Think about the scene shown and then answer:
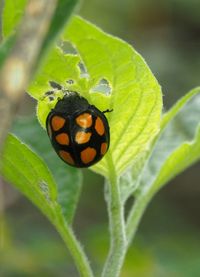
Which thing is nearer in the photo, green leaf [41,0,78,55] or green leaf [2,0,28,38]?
green leaf [41,0,78,55]

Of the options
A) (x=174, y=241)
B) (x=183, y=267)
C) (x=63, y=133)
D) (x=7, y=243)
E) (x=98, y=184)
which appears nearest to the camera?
(x=63, y=133)

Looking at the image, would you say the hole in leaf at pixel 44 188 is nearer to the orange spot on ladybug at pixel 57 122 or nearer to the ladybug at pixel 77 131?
the ladybug at pixel 77 131

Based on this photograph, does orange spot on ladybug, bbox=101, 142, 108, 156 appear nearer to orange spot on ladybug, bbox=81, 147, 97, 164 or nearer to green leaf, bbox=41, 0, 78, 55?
orange spot on ladybug, bbox=81, 147, 97, 164

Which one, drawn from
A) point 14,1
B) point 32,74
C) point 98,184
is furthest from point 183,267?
point 32,74

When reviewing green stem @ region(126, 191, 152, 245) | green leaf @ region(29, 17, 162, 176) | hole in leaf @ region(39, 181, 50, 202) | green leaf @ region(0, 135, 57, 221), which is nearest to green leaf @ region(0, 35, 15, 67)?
green leaf @ region(29, 17, 162, 176)

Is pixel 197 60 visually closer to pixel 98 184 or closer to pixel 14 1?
pixel 98 184

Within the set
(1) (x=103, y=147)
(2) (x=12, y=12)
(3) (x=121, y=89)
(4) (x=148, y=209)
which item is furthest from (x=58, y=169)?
(4) (x=148, y=209)

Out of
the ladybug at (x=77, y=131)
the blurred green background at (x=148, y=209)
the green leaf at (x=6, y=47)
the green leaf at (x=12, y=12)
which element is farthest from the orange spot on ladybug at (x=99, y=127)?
the blurred green background at (x=148, y=209)
